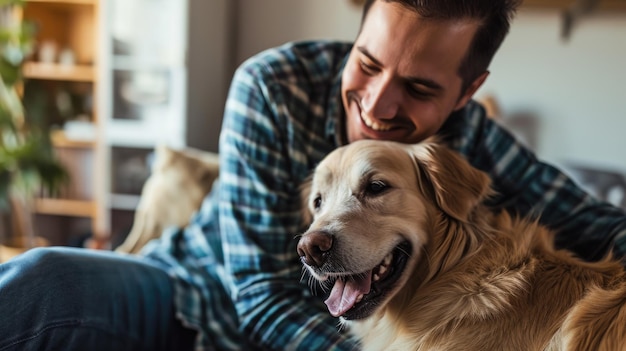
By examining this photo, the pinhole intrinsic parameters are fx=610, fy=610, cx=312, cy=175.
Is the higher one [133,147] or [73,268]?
[73,268]

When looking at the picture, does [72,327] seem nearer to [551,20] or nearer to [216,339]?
[216,339]

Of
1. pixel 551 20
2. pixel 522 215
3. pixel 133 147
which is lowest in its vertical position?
pixel 133 147

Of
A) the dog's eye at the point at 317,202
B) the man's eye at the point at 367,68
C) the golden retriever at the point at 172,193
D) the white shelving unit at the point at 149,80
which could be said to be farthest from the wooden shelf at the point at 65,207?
the man's eye at the point at 367,68

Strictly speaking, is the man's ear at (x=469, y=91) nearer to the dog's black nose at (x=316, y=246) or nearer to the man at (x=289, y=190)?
the man at (x=289, y=190)

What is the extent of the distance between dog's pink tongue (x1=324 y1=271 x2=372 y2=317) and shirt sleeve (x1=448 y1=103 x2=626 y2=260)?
16.1 inches

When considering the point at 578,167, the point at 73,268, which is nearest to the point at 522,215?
the point at 73,268

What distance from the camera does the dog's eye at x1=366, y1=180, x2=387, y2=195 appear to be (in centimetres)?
113

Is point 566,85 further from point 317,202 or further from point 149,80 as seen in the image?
point 317,202

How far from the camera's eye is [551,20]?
334 centimetres

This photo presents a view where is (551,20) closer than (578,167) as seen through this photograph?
No

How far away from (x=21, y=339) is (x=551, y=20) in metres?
3.12

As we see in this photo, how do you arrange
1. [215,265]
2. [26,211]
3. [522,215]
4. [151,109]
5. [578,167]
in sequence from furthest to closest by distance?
[151,109] → [26,211] → [578,167] → [215,265] → [522,215]

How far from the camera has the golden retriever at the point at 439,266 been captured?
38.4 inches

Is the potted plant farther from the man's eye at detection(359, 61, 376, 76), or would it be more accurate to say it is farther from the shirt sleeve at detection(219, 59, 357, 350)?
the man's eye at detection(359, 61, 376, 76)
